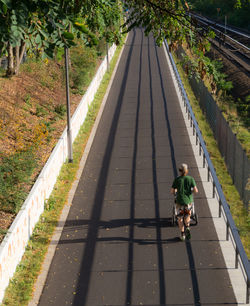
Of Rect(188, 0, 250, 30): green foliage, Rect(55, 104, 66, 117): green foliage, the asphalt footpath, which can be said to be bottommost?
the asphalt footpath

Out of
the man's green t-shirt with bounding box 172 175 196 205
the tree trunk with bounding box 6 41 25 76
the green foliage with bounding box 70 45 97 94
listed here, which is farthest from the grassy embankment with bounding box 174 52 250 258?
the tree trunk with bounding box 6 41 25 76

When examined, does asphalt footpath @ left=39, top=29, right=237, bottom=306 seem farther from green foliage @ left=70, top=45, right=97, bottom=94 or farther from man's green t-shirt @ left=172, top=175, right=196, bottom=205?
green foliage @ left=70, top=45, right=97, bottom=94

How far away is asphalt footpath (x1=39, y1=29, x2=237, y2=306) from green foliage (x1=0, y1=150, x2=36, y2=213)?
54.2 inches

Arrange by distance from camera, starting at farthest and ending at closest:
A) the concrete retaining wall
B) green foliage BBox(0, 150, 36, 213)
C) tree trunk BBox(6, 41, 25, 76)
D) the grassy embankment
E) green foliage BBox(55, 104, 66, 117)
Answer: tree trunk BBox(6, 41, 25, 76) → green foliage BBox(55, 104, 66, 117) → the grassy embankment → green foliage BBox(0, 150, 36, 213) → the concrete retaining wall

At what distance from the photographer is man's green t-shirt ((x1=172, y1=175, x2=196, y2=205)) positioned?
11.8 metres

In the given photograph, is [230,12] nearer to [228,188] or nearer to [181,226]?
[228,188]

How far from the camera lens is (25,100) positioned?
25078mm

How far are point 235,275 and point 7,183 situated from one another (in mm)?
6176

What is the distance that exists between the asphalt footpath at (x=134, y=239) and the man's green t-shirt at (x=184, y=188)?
3.22 ft

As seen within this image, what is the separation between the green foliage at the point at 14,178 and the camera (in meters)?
13.2

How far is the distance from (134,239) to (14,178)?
4.03 metres

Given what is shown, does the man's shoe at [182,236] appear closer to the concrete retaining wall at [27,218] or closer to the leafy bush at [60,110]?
the concrete retaining wall at [27,218]

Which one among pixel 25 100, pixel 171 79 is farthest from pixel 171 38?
pixel 171 79

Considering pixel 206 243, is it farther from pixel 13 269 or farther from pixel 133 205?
pixel 13 269
